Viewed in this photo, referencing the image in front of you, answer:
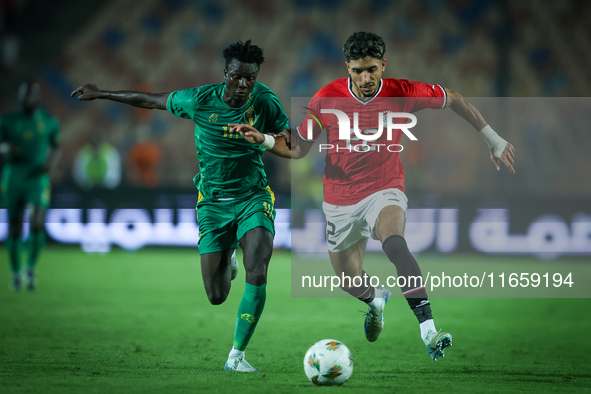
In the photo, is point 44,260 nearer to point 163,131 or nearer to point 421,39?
point 163,131

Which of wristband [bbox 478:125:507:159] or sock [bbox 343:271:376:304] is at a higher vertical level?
wristband [bbox 478:125:507:159]

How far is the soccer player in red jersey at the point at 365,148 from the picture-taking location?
16.9 feet

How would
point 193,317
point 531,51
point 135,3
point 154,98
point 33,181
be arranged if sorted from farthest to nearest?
point 135,3 < point 531,51 < point 33,181 < point 193,317 < point 154,98

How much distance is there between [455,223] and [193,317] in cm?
717

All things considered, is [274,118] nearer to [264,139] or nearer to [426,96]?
[264,139]

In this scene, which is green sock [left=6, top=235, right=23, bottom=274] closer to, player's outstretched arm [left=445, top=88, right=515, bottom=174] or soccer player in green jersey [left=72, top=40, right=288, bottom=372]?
soccer player in green jersey [left=72, top=40, right=288, bottom=372]

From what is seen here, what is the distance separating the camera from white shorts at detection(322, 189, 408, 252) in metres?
5.30

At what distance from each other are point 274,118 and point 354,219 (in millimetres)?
1015

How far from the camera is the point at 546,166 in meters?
16.6

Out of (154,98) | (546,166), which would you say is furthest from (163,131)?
(154,98)

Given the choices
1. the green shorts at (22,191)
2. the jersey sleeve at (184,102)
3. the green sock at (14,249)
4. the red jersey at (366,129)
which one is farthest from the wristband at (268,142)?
the green sock at (14,249)

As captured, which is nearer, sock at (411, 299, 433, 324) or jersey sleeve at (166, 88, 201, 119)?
sock at (411, 299, 433, 324)

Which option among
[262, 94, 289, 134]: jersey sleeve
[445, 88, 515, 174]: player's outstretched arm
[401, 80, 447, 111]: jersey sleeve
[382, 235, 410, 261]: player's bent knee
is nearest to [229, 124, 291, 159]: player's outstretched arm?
[262, 94, 289, 134]: jersey sleeve

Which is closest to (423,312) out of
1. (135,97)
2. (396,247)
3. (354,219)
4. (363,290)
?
(396,247)
